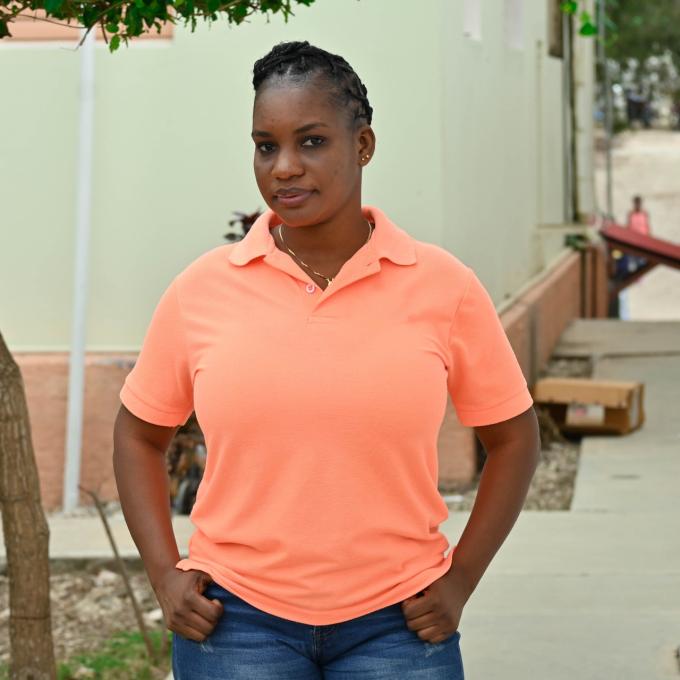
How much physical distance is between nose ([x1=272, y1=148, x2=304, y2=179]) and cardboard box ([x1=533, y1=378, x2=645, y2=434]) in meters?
6.68

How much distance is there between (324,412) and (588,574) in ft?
12.5

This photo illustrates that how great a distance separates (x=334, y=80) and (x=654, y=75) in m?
43.9

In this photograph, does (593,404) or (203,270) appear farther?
(593,404)

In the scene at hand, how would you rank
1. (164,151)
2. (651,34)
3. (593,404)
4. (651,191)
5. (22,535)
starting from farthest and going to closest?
(651,191) < (651,34) < (593,404) < (164,151) < (22,535)

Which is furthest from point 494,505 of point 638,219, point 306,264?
point 638,219

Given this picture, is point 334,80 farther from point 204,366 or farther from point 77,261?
point 77,261

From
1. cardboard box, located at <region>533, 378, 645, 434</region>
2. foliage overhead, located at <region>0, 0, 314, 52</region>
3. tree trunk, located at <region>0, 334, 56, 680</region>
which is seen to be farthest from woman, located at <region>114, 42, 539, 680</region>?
cardboard box, located at <region>533, 378, 645, 434</region>

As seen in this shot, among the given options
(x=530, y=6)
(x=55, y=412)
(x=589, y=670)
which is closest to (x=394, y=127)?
(x=55, y=412)

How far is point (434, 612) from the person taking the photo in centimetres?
243

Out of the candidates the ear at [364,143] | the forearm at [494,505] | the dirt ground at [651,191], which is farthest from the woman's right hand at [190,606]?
the dirt ground at [651,191]

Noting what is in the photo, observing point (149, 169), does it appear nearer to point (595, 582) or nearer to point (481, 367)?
point (595, 582)

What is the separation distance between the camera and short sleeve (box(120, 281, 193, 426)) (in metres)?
2.54

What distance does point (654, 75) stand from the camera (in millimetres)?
44750

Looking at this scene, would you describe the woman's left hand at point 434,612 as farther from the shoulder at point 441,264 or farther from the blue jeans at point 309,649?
the shoulder at point 441,264
